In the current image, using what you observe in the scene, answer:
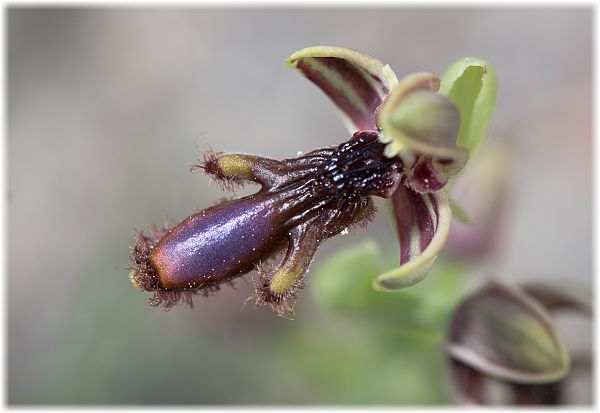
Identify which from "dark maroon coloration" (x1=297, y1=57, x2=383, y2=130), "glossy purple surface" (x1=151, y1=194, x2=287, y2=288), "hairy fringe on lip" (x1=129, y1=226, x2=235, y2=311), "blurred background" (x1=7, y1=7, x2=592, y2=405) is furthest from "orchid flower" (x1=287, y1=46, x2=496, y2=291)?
"blurred background" (x1=7, y1=7, x2=592, y2=405)

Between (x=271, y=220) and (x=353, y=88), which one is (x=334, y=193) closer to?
(x=271, y=220)

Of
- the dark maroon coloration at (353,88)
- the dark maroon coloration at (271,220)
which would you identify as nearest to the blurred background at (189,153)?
the dark maroon coloration at (353,88)

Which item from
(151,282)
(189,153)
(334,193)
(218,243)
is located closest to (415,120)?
(334,193)

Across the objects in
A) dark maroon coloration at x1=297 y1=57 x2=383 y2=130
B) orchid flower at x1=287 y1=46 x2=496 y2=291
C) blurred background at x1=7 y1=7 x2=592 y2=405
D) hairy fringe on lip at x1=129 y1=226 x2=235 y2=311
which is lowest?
hairy fringe on lip at x1=129 y1=226 x2=235 y2=311

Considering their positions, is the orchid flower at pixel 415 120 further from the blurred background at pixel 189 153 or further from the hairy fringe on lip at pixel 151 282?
the blurred background at pixel 189 153

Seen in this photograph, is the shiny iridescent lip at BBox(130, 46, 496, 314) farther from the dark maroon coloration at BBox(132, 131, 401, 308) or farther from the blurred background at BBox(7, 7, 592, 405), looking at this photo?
the blurred background at BBox(7, 7, 592, 405)
